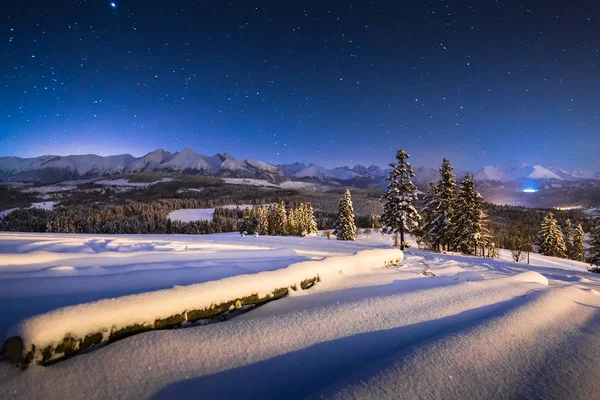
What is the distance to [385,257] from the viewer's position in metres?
7.45

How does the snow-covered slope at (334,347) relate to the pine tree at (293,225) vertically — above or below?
above

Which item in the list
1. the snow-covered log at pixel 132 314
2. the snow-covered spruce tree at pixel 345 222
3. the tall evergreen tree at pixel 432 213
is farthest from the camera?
the snow-covered spruce tree at pixel 345 222

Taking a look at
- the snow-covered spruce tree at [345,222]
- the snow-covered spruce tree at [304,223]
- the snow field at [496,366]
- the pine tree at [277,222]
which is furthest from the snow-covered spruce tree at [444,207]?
the snow field at [496,366]

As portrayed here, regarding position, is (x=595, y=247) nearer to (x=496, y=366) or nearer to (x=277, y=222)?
(x=496, y=366)

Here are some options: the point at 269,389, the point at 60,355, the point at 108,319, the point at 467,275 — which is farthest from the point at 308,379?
the point at 467,275

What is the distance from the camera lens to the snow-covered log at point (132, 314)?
2316 mm

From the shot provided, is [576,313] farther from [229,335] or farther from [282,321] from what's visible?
[229,335]

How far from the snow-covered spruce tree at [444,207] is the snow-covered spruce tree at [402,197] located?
6.13 metres

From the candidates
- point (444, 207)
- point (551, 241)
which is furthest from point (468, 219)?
point (551, 241)

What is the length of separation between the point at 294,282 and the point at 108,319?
2880 mm

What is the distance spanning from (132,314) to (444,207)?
3431 cm

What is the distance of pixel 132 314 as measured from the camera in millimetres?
2961

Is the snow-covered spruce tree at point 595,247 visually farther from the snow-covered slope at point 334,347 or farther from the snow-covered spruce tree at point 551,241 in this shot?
the snow-covered slope at point 334,347

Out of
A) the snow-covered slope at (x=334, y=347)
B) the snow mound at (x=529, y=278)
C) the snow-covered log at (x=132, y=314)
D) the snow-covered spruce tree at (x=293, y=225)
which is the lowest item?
the snow-covered spruce tree at (x=293, y=225)
